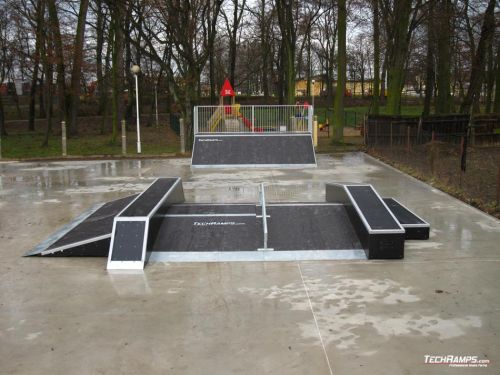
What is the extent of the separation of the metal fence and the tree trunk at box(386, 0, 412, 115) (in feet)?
21.0

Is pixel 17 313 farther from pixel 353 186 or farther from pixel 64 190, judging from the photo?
pixel 64 190

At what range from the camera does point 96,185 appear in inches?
590

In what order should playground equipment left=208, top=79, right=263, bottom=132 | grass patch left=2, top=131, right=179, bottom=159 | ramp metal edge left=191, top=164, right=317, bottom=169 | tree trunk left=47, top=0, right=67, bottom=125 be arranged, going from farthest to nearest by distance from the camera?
tree trunk left=47, top=0, right=67, bottom=125 → grass patch left=2, top=131, right=179, bottom=159 → playground equipment left=208, top=79, right=263, bottom=132 → ramp metal edge left=191, top=164, right=317, bottom=169

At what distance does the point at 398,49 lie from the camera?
27.3 m

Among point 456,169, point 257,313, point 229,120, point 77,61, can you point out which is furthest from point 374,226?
point 77,61

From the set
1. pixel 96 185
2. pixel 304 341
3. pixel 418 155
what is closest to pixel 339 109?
pixel 418 155

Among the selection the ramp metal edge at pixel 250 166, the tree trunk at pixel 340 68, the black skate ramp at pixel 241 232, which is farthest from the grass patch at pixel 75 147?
the black skate ramp at pixel 241 232

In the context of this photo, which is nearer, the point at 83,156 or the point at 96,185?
the point at 96,185

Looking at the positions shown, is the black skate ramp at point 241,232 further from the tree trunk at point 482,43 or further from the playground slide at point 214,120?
the tree trunk at point 482,43

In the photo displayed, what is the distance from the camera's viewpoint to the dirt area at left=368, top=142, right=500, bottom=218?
12277 millimetres

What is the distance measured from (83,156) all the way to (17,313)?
692 inches

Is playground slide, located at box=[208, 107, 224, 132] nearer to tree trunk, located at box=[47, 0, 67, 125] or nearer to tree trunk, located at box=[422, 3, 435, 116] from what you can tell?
tree trunk, located at box=[47, 0, 67, 125]

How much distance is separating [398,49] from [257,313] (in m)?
24.4

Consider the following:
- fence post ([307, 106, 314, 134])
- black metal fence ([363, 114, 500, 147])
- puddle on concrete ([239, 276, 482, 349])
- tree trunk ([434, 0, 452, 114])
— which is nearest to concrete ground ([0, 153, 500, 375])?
puddle on concrete ([239, 276, 482, 349])
